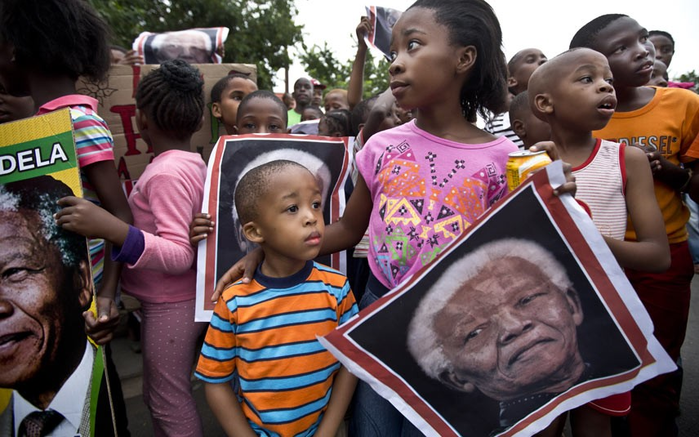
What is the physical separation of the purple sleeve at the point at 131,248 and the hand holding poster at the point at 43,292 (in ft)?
0.37

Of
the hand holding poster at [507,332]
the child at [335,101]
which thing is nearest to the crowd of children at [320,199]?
the hand holding poster at [507,332]

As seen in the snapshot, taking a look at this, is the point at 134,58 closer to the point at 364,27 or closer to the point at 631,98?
the point at 364,27

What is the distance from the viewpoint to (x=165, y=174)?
169 centimetres

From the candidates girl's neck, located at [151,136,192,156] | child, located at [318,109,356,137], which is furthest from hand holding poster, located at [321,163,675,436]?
child, located at [318,109,356,137]

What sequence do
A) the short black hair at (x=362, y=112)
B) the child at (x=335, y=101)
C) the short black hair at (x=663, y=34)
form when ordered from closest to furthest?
the short black hair at (x=362, y=112), the short black hair at (x=663, y=34), the child at (x=335, y=101)

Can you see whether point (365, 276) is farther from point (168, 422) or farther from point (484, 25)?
point (484, 25)

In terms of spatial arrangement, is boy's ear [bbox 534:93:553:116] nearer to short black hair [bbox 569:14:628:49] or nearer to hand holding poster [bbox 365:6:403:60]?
short black hair [bbox 569:14:628:49]

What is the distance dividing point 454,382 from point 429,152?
2.13ft

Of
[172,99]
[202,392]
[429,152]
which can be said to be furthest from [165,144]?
[202,392]

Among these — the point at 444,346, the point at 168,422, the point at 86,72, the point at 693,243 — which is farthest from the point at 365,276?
the point at 693,243

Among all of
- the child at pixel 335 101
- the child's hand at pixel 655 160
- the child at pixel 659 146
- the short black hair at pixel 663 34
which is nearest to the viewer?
the child's hand at pixel 655 160

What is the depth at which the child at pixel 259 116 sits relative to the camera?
87.6 inches

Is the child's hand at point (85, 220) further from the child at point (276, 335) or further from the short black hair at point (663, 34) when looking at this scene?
the short black hair at point (663, 34)

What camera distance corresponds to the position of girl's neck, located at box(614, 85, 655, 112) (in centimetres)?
196
